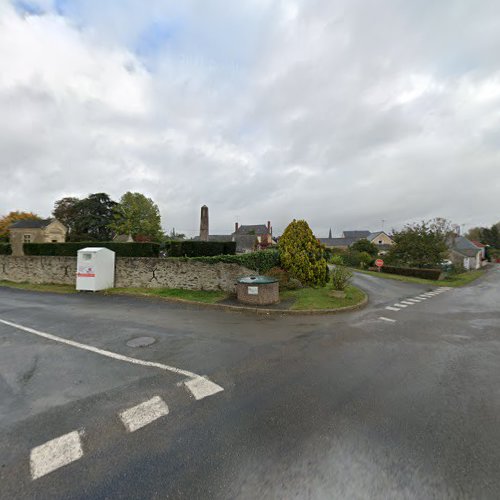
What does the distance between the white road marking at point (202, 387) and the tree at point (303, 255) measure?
9662mm

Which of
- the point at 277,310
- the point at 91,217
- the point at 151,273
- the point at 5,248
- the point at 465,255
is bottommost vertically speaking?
the point at 277,310

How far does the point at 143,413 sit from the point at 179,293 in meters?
8.76

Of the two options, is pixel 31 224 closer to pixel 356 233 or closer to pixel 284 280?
pixel 284 280

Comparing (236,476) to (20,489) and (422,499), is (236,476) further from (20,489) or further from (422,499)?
(20,489)

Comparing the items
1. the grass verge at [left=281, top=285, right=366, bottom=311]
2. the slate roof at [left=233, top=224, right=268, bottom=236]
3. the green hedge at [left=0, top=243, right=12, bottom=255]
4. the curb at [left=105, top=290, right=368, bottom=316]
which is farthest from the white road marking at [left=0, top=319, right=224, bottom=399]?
the slate roof at [left=233, top=224, right=268, bottom=236]

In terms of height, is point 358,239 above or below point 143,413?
above

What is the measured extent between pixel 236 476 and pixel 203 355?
2.95 m

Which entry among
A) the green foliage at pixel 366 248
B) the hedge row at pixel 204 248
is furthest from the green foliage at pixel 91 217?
the green foliage at pixel 366 248

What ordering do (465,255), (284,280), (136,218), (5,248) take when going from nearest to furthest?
(284,280) → (5,248) → (465,255) → (136,218)

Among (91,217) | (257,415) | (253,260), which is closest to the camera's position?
(257,415)

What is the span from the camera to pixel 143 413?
3.23 metres

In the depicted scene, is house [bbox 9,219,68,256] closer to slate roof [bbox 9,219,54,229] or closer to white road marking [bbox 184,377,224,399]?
slate roof [bbox 9,219,54,229]

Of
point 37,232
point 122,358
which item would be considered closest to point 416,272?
point 122,358

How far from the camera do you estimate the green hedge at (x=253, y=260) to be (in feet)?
40.1
